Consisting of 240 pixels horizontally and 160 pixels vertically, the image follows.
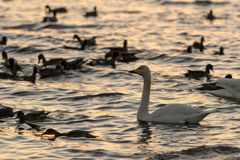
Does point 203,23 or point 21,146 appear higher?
point 203,23

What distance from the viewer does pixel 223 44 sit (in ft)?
84.3

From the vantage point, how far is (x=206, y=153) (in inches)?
438

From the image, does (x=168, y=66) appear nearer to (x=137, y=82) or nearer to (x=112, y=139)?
(x=137, y=82)

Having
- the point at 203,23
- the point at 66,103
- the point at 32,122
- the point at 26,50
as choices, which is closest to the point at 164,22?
the point at 203,23

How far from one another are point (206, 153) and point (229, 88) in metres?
5.77

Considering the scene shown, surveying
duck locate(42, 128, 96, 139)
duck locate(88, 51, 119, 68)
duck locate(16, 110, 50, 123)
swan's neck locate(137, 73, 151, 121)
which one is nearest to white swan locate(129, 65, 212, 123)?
swan's neck locate(137, 73, 151, 121)

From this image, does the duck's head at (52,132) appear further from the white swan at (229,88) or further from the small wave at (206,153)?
the white swan at (229,88)

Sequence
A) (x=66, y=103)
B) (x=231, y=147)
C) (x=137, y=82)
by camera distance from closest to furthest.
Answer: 1. (x=231, y=147)
2. (x=66, y=103)
3. (x=137, y=82)

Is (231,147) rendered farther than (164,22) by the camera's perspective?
No

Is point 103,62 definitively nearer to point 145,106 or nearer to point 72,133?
point 145,106

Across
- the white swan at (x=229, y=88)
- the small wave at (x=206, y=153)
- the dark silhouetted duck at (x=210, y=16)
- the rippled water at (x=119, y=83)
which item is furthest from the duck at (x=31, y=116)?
the dark silhouetted duck at (x=210, y=16)

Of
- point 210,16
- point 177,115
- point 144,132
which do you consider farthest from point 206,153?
point 210,16

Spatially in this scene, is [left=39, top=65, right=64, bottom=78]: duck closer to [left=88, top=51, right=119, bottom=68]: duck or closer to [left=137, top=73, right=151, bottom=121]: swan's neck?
[left=88, top=51, right=119, bottom=68]: duck

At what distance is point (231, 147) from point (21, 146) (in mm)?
4186
